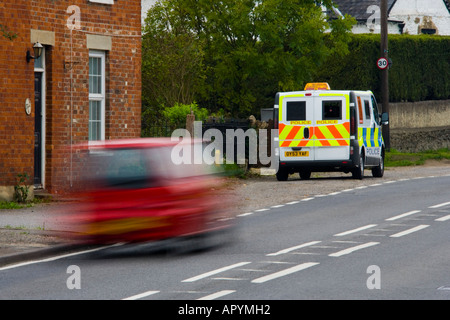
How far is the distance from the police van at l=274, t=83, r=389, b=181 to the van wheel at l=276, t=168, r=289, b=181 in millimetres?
31

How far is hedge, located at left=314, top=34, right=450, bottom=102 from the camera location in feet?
127

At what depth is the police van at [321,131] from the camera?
83.3ft

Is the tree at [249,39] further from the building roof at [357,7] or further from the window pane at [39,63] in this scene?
the building roof at [357,7]

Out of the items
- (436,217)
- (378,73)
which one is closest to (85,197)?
(436,217)

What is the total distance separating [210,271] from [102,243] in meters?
2.29

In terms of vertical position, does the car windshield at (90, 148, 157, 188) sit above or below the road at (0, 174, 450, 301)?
above

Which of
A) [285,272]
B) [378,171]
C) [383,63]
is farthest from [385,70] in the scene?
[285,272]

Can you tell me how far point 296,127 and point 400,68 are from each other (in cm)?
1589

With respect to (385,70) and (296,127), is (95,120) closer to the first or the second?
(296,127)

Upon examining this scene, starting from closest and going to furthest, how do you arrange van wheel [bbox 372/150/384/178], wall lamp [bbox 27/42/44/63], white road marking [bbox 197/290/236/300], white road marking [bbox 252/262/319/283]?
white road marking [bbox 197/290/236/300] < white road marking [bbox 252/262/319/283] < wall lamp [bbox 27/42/44/63] < van wheel [bbox 372/150/384/178]

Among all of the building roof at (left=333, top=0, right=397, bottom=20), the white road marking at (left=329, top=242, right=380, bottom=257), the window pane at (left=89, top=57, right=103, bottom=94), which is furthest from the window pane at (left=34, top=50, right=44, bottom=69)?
the building roof at (left=333, top=0, right=397, bottom=20)

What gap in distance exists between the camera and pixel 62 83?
2161 centimetres

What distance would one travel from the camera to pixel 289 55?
3472 centimetres

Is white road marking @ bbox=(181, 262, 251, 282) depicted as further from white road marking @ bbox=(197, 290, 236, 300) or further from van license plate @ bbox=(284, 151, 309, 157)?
van license plate @ bbox=(284, 151, 309, 157)
